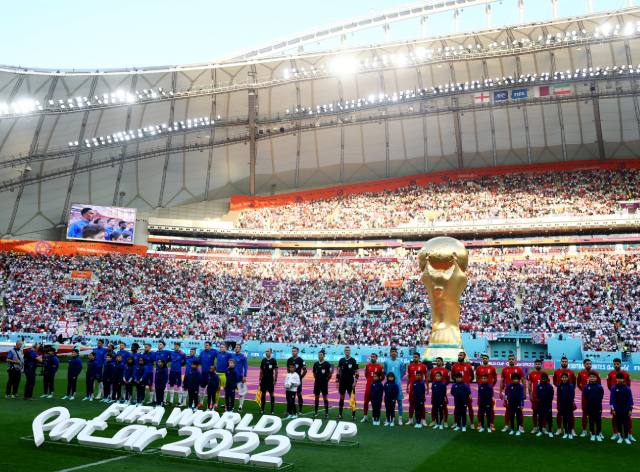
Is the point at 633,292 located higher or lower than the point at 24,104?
lower

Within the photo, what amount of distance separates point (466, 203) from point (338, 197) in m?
13.2

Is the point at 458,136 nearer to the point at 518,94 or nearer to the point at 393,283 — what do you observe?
the point at 518,94

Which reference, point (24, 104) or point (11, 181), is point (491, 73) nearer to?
point (24, 104)

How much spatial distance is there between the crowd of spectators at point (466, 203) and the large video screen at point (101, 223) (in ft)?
35.8

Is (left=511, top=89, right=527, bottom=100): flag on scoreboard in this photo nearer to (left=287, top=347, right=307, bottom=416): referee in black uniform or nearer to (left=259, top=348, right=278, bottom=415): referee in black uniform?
(left=287, top=347, right=307, bottom=416): referee in black uniform

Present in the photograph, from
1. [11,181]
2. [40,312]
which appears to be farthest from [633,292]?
[11,181]

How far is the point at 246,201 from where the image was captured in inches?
2167

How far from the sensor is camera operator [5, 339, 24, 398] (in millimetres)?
13516

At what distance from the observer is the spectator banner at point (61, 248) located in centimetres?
4303

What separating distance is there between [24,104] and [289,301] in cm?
2509

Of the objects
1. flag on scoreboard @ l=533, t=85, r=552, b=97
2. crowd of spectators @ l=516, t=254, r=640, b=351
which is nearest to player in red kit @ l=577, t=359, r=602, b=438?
crowd of spectators @ l=516, t=254, r=640, b=351

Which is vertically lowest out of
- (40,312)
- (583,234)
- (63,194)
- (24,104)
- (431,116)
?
(40,312)

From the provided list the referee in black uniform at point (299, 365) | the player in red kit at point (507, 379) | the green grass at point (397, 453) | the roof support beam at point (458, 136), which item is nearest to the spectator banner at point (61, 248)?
the roof support beam at point (458, 136)

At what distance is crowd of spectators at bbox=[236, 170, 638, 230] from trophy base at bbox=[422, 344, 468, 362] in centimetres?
3189
